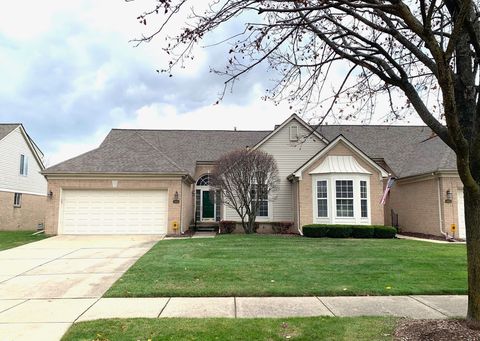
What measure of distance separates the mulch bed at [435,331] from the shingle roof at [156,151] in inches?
579

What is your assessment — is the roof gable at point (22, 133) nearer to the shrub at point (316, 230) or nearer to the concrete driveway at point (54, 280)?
the concrete driveway at point (54, 280)

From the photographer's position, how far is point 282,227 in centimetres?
2147

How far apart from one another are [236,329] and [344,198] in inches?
581

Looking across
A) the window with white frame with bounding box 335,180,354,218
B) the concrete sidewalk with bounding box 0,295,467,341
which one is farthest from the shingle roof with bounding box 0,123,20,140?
the concrete sidewalk with bounding box 0,295,467,341

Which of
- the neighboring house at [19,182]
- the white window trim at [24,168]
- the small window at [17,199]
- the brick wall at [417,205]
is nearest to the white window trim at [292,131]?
the brick wall at [417,205]

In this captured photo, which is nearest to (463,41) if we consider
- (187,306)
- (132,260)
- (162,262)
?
(187,306)

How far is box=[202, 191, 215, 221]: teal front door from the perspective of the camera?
24.3 metres

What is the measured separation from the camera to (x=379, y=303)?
696 cm

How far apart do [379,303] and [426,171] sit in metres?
14.7

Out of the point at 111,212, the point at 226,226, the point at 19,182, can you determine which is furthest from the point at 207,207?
the point at 19,182

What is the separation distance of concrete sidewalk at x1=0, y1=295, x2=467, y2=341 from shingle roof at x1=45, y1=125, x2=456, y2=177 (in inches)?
437

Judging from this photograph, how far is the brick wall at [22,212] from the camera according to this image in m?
26.1

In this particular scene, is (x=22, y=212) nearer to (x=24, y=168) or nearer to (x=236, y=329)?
(x=24, y=168)

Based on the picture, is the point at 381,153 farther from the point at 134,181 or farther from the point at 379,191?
the point at 134,181
